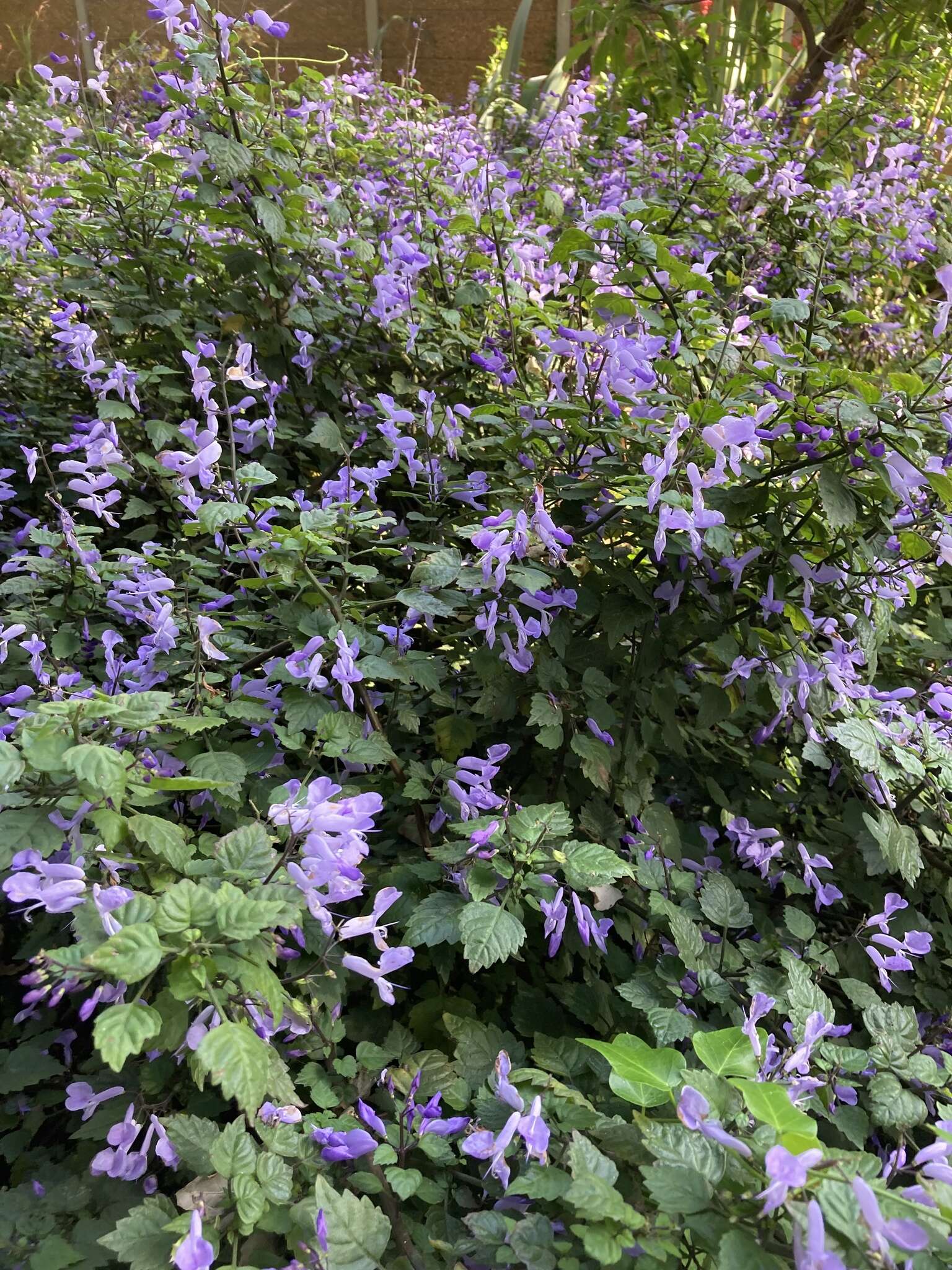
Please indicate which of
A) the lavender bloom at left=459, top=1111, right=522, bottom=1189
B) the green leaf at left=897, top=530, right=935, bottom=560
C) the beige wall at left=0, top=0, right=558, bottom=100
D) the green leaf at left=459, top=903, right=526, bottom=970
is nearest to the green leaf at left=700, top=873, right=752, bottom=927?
the green leaf at left=459, top=903, right=526, bottom=970

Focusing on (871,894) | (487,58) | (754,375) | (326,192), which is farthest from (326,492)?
(487,58)

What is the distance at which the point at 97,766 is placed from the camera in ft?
2.64

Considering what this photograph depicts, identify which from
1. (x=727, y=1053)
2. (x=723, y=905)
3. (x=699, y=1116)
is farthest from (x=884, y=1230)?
(x=723, y=905)

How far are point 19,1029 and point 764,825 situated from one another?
1.47m

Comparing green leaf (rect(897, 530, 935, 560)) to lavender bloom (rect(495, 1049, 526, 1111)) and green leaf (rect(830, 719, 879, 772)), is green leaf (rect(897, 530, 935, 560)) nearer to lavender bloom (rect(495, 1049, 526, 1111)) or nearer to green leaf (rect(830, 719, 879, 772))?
green leaf (rect(830, 719, 879, 772))

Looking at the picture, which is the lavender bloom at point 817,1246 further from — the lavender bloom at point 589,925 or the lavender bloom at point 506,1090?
the lavender bloom at point 589,925

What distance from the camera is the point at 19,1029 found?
1.44 metres

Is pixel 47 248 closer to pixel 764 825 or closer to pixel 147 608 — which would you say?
pixel 147 608

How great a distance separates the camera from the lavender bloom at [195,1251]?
802 millimetres

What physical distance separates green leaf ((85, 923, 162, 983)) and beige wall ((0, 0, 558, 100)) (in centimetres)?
835

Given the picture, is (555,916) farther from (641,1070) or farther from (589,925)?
(641,1070)

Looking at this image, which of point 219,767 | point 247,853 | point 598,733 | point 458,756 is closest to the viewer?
point 247,853

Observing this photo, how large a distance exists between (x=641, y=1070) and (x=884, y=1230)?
35 centimetres

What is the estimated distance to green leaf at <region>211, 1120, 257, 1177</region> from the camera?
88 cm
